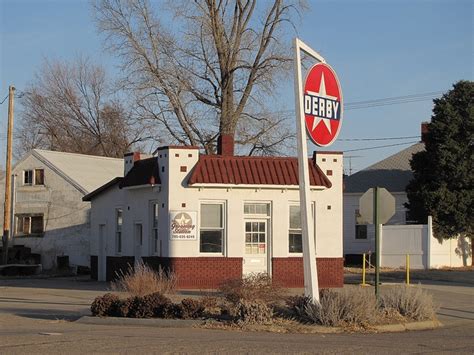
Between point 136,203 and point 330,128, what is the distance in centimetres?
1288

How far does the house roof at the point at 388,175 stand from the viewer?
152ft

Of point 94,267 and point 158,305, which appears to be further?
point 94,267

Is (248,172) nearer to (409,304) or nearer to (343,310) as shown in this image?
(409,304)

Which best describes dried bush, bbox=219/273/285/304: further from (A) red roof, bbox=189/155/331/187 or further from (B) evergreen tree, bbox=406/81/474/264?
(B) evergreen tree, bbox=406/81/474/264

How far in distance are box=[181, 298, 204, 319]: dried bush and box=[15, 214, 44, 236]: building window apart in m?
27.1

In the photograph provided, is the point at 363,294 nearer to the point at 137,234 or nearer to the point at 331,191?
the point at 331,191

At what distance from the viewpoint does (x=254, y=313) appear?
16.1m

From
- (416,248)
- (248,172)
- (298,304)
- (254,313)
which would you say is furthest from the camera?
(416,248)

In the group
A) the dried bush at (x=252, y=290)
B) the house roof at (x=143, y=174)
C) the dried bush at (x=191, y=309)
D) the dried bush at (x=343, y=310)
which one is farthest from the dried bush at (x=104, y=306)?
the house roof at (x=143, y=174)

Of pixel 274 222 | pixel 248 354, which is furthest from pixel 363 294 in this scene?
pixel 274 222

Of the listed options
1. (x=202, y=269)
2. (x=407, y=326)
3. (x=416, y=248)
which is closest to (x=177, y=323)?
(x=407, y=326)

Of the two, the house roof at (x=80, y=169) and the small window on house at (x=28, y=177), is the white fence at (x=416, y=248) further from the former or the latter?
the small window on house at (x=28, y=177)

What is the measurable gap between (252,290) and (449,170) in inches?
929

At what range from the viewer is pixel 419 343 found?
14.0 metres
